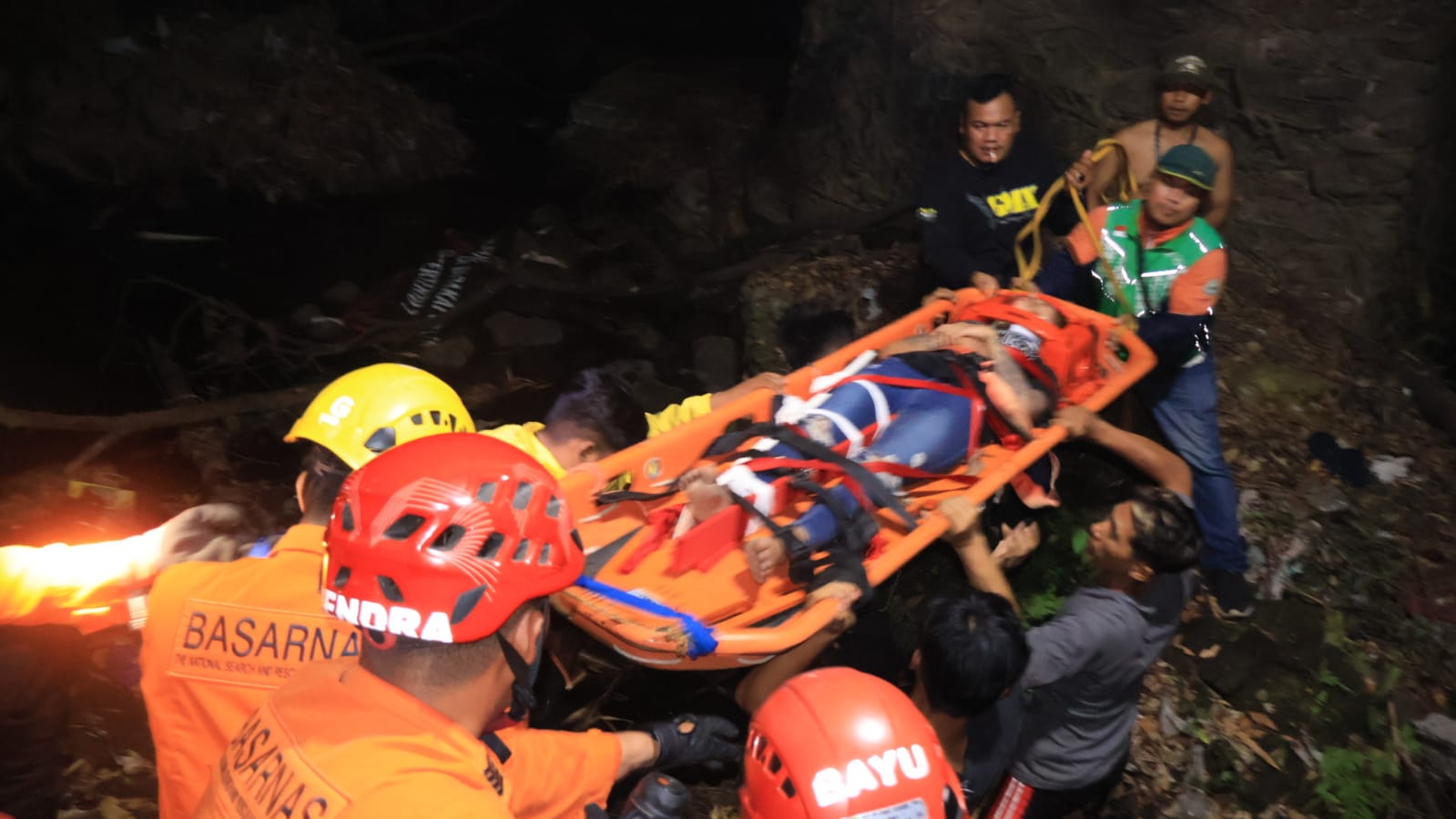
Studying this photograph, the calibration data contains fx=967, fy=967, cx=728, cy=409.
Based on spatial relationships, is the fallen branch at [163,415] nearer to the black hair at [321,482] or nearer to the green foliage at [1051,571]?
the black hair at [321,482]

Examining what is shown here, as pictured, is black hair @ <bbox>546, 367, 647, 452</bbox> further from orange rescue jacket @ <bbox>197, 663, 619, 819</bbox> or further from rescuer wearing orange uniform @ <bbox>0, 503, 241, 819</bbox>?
orange rescue jacket @ <bbox>197, 663, 619, 819</bbox>

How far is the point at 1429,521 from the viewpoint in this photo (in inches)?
181

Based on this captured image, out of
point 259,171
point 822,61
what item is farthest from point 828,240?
point 259,171

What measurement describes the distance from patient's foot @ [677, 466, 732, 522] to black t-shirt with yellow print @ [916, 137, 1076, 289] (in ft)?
6.40

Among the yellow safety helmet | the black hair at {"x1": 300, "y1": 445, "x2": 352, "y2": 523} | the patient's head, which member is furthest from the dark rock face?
the black hair at {"x1": 300, "y1": 445, "x2": 352, "y2": 523}

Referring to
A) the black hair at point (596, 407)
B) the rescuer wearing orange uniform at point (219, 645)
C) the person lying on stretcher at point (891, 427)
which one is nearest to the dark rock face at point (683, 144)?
the person lying on stretcher at point (891, 427)

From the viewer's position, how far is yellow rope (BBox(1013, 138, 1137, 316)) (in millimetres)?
3977

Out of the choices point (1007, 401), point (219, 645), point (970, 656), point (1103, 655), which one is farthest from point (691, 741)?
point (1007, 401)

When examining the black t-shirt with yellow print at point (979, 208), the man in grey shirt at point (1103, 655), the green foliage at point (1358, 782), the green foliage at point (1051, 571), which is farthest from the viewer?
the black t-shirt with yellow print at point (979, 208)

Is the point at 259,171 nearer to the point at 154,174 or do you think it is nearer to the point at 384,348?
the point at 154,174

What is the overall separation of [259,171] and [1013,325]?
7061 millimetres

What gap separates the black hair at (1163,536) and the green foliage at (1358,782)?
4.87ft

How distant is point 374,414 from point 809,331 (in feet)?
12.1

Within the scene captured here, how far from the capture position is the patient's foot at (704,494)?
3068mm
